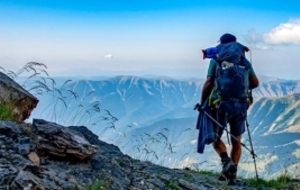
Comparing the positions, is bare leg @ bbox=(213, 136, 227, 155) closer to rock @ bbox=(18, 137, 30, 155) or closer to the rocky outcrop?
the rocky outcrop

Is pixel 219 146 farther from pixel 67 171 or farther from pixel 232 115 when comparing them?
pixel 67 171

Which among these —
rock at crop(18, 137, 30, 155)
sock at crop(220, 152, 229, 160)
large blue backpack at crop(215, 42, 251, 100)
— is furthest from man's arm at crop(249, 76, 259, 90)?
rock at crop(18, 137, 30, 155)

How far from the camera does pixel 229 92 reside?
7512mm

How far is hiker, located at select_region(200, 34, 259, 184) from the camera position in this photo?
24.5 feet

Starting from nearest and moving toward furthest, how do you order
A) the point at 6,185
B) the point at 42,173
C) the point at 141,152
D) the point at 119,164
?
the point at 6,185
the point at 42,173
the point at 119,164
the point at 141,152

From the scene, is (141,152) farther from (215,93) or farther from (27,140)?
(27,140)

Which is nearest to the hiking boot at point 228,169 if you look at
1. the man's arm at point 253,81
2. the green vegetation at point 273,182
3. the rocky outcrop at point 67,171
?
the rocky outcrop at point 67,171

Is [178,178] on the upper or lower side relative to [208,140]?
lower

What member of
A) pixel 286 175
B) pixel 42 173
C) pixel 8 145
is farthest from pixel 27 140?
pixel 286 175

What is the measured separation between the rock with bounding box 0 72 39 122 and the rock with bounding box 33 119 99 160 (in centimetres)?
148

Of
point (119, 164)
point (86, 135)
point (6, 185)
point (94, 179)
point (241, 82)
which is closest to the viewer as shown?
point (6, 185)

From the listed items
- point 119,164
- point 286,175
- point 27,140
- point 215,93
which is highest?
point 215,93

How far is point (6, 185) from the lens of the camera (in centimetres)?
462

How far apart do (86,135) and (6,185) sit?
11.7 feet
